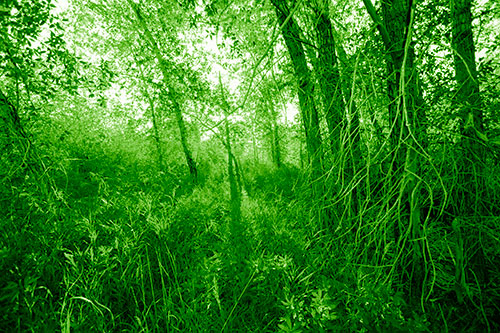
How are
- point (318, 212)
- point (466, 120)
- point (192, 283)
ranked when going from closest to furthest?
point (318, 212)
point (466, 120)
point (192, 283)

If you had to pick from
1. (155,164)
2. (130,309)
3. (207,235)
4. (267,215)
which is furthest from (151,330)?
(155,164)

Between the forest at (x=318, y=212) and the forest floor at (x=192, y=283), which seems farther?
the forest floor at (x=192, y=283)

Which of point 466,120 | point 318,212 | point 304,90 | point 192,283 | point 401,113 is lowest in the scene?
point 192,283

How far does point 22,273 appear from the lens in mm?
2070

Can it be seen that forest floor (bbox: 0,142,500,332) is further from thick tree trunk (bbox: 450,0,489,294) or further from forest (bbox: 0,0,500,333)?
thick tree trunk (bbox: 450,0,489,294)

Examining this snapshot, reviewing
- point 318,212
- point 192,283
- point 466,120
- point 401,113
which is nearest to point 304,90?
point 401,113

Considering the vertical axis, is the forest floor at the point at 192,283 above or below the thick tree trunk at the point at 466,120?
below

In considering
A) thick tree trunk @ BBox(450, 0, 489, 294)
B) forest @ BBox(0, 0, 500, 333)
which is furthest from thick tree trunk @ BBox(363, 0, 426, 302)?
thick tree trunk @ BBox(450, 0, 489, 294)

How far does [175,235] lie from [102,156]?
17.7 ft

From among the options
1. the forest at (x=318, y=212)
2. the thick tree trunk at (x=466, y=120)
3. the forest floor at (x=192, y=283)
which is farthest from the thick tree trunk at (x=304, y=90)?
the thick tree trunk at (x=466, y=120)

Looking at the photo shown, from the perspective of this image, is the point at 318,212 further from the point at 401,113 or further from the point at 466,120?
the point at 466,120

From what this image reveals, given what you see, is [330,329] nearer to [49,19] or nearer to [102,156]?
[49,19]

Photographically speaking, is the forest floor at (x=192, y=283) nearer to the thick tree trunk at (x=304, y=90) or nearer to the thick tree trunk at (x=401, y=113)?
the thick tree trunk at (x=401, y=113)

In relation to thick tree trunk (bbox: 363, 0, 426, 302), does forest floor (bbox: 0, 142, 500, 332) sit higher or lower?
lower
